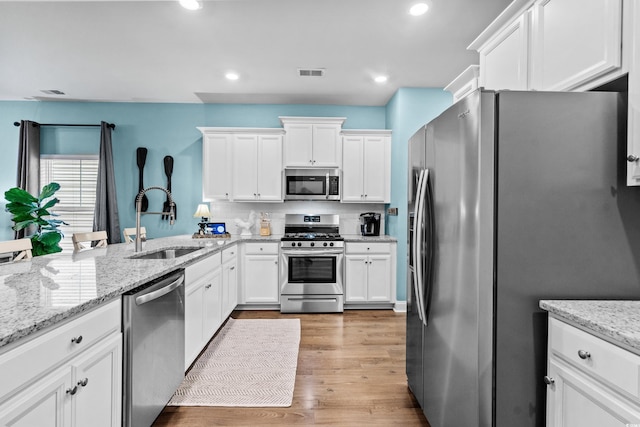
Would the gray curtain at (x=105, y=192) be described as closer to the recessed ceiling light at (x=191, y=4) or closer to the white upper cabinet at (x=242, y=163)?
the white upper cabinet at (x=242, y=163)

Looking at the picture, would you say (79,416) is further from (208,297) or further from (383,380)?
(383,380)

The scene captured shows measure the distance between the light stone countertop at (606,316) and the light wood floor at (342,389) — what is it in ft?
3.88

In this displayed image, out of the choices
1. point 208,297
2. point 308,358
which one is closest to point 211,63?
point 208,297

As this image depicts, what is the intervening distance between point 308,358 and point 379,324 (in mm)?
1149

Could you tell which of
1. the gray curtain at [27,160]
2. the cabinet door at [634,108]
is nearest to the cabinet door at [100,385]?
the cabinet door at [634,108]

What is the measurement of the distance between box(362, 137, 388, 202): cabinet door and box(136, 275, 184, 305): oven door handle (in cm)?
291

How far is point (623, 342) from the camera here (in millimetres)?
971

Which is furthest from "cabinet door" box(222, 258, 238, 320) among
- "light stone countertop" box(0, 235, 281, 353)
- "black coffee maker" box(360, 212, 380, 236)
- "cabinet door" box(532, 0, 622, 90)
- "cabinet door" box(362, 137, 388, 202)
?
"cabinet door" box(532, 0, 622, 90)

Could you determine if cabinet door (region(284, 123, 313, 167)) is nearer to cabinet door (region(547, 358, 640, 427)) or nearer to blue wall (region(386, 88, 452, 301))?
blue wall (region(386, 88, 452, 301))

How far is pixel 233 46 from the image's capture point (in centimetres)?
304

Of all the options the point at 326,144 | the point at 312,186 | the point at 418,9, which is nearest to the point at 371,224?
the point at 312,186

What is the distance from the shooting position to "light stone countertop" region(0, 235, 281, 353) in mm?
1015

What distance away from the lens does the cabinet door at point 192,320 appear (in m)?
2.25

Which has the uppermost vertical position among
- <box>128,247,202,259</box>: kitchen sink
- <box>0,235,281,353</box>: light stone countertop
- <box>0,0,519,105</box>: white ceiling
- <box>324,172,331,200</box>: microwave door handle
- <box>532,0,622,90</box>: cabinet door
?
<box>0,0,519,105</box>: white ceiling
